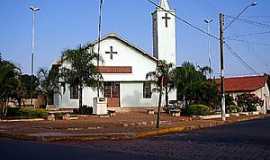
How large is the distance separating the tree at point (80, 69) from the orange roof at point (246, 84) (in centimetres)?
3349

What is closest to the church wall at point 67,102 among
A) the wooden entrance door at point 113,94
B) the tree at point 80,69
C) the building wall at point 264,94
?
the wooden entrance door at point 113,94

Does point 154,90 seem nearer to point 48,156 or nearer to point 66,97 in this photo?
point 66,97

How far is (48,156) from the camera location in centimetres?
1249

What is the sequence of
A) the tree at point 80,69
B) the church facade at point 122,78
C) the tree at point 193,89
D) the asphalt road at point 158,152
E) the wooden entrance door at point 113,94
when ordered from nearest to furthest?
the asphalt road at point 158,152 < the tree at point 80,69 < the tree at point 193,89 < the church facade at point 122,78 < the wooden entrance door at point 113,94

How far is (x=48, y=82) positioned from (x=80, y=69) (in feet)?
26.8

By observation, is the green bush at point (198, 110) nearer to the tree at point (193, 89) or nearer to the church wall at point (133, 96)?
the tree at point (193, 89)

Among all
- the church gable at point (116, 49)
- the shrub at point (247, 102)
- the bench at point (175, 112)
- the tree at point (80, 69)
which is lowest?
the bench at point (175, 112)

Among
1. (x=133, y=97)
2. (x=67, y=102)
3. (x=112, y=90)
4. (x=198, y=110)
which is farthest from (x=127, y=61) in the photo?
(x=198, y=110)

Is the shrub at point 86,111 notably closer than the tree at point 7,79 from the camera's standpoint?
No

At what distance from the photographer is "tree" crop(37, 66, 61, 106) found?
42.1 meters

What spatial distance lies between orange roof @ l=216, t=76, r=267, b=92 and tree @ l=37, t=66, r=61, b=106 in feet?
94.1

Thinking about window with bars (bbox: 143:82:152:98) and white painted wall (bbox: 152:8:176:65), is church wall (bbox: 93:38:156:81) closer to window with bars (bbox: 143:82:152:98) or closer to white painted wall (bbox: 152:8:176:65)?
window with bars (bbox: 143:82:152:98)

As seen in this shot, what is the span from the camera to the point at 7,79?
31.0m

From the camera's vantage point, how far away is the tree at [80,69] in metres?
37.4
